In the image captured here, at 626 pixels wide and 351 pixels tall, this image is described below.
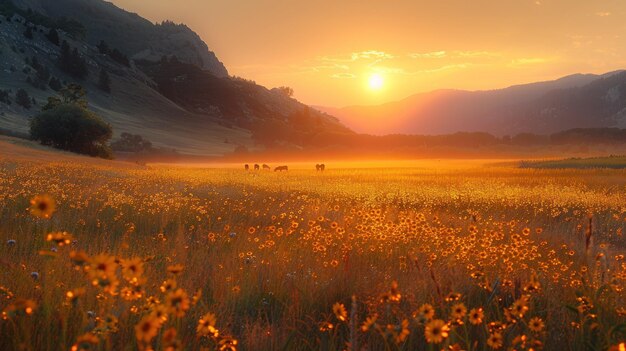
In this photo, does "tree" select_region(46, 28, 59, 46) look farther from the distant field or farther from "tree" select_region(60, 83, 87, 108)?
the distant field

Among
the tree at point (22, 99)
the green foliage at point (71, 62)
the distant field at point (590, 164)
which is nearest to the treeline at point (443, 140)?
the tree at point (22, 99)

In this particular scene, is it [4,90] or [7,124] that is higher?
[4,90]

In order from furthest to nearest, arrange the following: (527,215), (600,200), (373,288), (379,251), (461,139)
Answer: (461,139)
(600,200)
(527,215)
(379,251)
(373,288)

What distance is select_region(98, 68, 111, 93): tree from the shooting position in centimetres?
14025

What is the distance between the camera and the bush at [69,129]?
5859 cm

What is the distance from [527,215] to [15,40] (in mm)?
146597

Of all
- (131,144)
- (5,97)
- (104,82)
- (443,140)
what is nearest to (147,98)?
(104,82)

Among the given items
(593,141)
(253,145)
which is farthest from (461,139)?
(253,145)

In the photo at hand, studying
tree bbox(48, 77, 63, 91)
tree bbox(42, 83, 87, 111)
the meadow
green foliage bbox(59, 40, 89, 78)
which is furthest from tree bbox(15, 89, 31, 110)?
the meadow

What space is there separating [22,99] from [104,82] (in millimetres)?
44139

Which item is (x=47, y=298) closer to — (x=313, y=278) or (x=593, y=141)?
(x=313, y=278)

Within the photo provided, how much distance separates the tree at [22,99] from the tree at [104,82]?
40.6 meters

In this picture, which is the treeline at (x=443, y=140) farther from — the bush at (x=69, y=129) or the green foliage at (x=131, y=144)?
the bush at (x=69, y=129)

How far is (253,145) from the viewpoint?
130375mm
